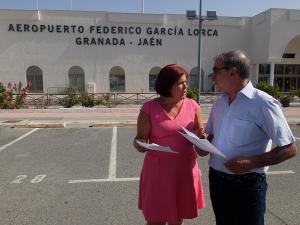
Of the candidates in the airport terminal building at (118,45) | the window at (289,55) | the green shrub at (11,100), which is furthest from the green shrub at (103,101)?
the window at (289,55)

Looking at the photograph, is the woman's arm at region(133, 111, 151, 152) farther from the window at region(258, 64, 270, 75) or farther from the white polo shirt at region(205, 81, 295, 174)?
the window at region(258, 64, 270, 75)

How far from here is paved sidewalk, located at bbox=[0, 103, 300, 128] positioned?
12156mm

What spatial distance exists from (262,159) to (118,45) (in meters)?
29.6

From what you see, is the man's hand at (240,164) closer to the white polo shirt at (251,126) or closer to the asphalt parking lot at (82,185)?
the white polo shirt at (251,126)

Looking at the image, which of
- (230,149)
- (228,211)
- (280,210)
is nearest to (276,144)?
(230,149)

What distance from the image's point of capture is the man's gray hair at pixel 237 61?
2127mm

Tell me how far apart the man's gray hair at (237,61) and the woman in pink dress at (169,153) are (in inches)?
21.3

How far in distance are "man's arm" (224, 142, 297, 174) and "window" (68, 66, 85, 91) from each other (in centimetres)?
2940

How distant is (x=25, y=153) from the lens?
7.51 metres

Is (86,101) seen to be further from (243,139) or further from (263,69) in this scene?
(263,69)

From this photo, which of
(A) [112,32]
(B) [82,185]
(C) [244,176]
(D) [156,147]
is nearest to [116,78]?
(A) [112,32]

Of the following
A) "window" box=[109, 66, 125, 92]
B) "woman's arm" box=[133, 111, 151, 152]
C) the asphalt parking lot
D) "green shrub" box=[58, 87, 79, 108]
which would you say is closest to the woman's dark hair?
"woman's arm" box=[133, 111, 151, 152]

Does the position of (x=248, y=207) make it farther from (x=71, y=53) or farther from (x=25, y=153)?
(x=71, y=53)

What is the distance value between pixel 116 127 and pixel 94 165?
5324 millimetres
